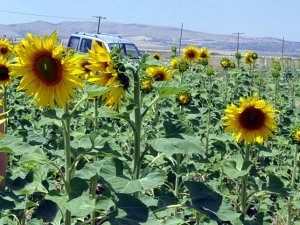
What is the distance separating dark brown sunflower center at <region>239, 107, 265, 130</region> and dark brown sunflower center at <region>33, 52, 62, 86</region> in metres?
1.56

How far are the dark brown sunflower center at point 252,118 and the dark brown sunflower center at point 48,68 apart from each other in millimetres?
1559

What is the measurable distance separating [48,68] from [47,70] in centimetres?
1

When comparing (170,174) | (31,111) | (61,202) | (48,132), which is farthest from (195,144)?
(31,111)

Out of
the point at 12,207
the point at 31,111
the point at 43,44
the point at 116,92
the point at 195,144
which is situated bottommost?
the point at 31,111

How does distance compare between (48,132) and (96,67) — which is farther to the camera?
(48,132)

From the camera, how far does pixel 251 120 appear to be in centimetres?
346

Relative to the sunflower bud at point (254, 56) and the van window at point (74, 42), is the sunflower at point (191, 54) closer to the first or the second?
the sunflower bud at point (254, 56)

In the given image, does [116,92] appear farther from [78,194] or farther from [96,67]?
[78,194]

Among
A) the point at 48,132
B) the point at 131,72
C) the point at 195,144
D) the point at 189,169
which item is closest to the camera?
the point at 195,144

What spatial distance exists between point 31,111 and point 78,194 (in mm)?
5190

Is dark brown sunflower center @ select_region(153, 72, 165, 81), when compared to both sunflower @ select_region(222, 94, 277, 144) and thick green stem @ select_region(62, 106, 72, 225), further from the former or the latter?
thick green stem @ select_region(62, 106, 72, 225)

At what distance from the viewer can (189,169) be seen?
12.0ft

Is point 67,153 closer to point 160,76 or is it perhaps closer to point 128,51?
point 160,76

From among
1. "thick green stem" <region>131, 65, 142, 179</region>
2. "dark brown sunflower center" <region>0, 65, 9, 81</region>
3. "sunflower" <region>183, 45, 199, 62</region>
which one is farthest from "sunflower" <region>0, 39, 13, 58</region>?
"thick green stem" <region>131, 65, 142, 179</region>
